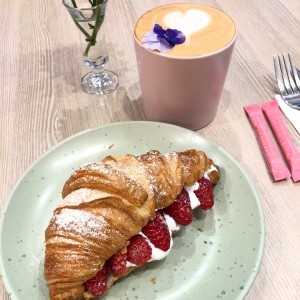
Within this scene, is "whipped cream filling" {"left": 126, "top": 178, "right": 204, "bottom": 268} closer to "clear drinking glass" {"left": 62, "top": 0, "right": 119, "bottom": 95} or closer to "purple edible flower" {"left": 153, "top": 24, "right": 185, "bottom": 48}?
"purple edible flower" {"left": 153, "top": 24, "right": 185, "bottom": 48}

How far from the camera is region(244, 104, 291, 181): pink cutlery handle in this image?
798mm

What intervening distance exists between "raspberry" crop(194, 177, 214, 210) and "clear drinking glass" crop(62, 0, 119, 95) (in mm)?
464

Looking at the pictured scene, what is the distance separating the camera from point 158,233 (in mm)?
651

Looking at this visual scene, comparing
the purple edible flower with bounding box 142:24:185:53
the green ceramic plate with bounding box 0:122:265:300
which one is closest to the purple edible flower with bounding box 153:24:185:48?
the purple edible flower with bounding box 142:24:185:53

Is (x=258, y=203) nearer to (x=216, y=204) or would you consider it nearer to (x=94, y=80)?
(x=216, y=204)

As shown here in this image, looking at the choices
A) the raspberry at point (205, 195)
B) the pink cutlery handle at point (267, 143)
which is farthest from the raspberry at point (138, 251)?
the pink cutlery handle at point (267, 143)

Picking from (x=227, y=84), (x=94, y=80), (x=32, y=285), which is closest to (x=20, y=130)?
(x=94, y=80)

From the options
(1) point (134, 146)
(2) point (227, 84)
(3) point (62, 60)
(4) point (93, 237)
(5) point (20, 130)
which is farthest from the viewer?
(3) point (62, 60)

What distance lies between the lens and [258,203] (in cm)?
69

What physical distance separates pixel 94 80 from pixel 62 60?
6.4 inches

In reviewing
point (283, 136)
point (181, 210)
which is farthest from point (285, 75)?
point (181, 210)

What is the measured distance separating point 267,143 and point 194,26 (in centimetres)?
31

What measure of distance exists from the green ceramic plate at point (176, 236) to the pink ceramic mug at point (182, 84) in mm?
63

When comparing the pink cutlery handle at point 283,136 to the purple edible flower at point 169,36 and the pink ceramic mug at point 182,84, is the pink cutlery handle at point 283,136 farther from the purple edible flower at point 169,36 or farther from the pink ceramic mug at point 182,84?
the purple edible flower at point 169,36
